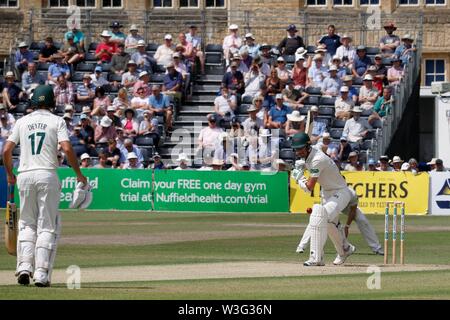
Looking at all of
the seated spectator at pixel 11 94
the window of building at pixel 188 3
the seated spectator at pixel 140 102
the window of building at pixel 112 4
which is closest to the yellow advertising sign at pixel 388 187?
the seated spectator at pixel 140 102

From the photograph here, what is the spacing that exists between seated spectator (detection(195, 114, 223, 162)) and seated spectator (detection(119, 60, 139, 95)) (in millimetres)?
3310

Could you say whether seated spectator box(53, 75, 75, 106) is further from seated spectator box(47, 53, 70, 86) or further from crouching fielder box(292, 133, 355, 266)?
crouching fielder box(292, 133, 355, 266)

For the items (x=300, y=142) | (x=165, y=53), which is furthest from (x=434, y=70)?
(x=300, y=142)

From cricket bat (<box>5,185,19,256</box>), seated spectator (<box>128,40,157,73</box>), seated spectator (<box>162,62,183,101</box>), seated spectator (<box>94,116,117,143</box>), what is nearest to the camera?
cricket bat (<box>5,185,19,256</box>)

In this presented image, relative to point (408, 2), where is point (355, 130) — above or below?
below

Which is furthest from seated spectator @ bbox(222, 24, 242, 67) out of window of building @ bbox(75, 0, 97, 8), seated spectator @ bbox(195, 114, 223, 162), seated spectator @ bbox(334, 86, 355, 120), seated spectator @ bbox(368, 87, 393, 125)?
window of building @ bbox(75, 0, 97, 8)

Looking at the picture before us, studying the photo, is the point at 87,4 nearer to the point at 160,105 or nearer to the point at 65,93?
Answer: the point at 65,93

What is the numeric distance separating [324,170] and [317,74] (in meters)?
18.2

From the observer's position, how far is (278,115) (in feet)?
116

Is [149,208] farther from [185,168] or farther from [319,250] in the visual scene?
[319,250]

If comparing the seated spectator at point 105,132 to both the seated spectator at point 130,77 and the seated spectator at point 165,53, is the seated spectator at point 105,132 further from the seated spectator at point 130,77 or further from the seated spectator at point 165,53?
the seated spectator at point 165,53

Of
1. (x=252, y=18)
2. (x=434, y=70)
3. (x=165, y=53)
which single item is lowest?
(x=434, y=70)

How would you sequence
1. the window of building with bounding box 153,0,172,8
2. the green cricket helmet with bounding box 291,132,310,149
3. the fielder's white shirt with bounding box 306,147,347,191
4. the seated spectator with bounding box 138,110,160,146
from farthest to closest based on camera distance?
the window of building with bounding box 153,0,172,8 < the seated spectator with bounding box 138,110,160,146 < the fielder's white shirt with bounding box 306,147,347,191 < the green cricket helmet with bounding box 291,132,310,149

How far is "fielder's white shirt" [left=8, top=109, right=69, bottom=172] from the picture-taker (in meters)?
14.9
